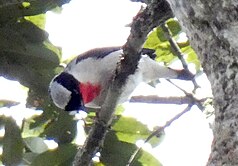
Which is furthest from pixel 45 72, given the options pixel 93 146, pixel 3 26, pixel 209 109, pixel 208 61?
pixel 208 61

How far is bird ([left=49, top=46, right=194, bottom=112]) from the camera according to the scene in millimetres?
3457

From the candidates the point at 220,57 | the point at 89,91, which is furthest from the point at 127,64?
the point at 89,91

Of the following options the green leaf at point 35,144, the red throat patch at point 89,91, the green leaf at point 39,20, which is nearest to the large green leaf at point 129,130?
the green leaf at point 35,144

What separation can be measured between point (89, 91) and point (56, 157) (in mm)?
1166

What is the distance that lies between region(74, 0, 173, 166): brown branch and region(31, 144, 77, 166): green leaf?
0.22 metres

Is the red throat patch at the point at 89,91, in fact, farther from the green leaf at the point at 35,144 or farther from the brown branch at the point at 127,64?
the brown branch at the point at 127,64

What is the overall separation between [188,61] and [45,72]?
63 cm

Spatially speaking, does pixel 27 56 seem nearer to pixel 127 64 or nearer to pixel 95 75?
pixel 127 64

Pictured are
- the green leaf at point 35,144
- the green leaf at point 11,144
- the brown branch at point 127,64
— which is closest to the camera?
the brown branch at point 127,64

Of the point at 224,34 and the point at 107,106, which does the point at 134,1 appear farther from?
the point at 224,34

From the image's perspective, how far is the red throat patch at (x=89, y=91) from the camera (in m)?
3.49

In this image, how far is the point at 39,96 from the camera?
2588 millimetres

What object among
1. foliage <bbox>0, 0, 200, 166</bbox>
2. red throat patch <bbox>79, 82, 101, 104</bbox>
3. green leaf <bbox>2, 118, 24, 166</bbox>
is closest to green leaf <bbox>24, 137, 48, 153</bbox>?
foliage <bbox>0, 0, 200, 166</bbox>

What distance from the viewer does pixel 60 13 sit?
9.55 ft
